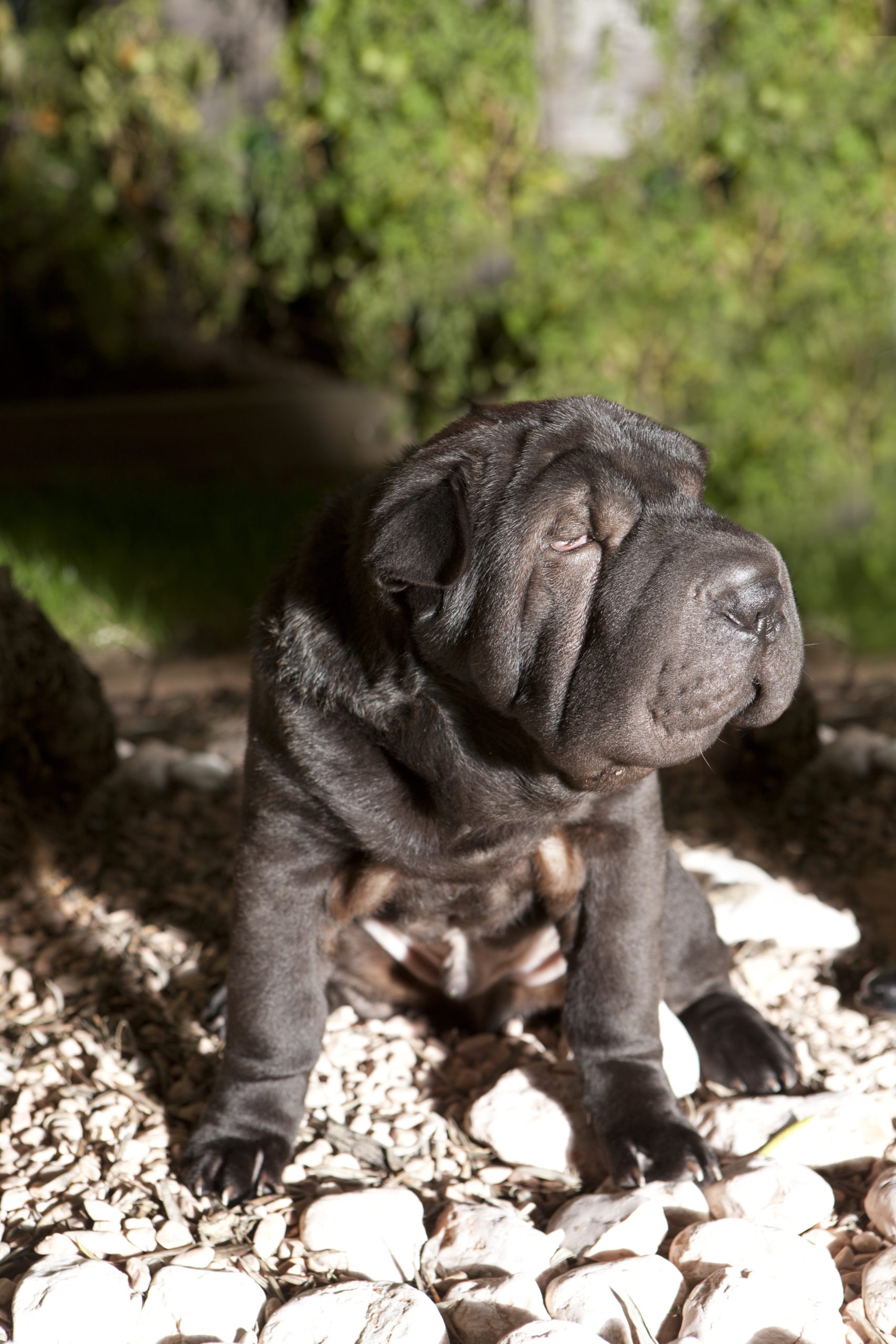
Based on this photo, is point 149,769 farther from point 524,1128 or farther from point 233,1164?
point 524,1128

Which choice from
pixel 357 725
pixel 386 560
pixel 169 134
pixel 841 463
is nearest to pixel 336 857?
pixel 357 725

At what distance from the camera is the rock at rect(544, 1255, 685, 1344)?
1811 mm

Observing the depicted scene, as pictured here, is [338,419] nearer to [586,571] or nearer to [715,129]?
[715,129]

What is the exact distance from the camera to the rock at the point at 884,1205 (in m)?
2.01

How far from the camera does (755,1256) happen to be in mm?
1926

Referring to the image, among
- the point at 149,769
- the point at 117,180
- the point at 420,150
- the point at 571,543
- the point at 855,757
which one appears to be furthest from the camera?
the point at 117,180

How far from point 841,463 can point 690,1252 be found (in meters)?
5.23

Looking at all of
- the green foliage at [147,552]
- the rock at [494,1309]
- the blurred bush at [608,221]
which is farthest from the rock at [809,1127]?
the blurred bush at [608,221]

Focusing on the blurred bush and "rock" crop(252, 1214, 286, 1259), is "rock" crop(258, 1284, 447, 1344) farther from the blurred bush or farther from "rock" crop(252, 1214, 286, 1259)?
the blurred bush

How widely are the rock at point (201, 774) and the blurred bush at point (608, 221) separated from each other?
2703 mm

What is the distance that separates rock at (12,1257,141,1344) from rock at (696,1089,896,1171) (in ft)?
3.43

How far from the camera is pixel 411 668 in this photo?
203 cm

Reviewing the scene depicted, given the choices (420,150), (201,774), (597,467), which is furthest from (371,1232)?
(420,150)

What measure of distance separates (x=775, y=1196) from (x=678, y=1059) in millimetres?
380
